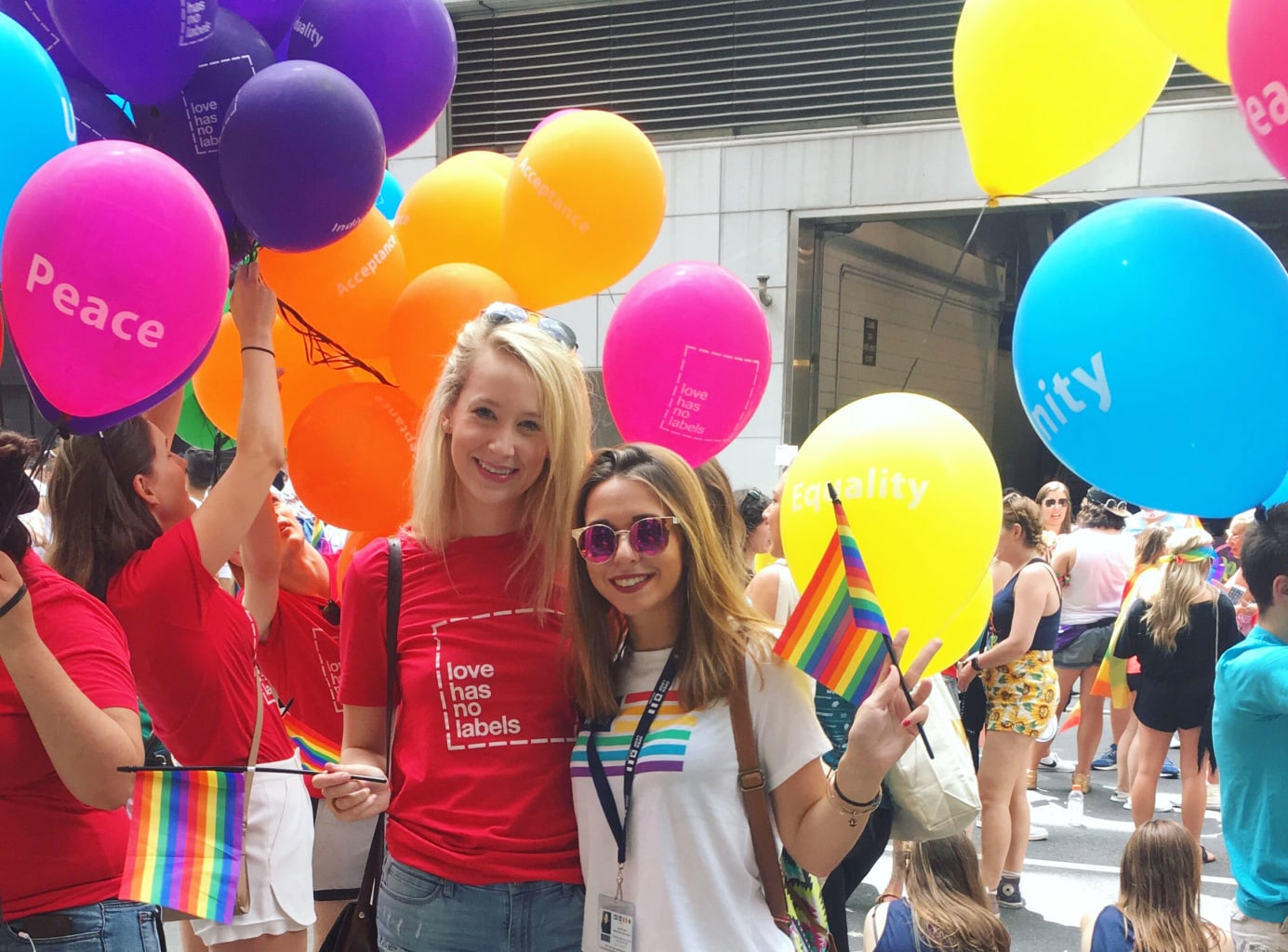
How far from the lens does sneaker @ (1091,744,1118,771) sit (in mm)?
8094

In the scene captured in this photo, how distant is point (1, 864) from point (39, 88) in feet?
4.84

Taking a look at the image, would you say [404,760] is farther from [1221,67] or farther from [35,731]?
[1221,67]

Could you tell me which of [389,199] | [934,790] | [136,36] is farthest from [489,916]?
[389,199]

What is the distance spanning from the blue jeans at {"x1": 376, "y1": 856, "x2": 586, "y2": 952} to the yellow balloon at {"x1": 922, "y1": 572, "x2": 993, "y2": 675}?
3.42 feet

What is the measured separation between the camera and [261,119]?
7.74ft

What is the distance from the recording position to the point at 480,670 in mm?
2008

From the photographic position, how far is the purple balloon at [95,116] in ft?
8.46

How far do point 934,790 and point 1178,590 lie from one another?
3.31 meters

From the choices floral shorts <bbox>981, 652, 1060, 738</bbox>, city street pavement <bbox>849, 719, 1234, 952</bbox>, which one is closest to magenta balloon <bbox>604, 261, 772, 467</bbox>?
city street pavement <bbox>849, 719, 1234, 952</bbox>

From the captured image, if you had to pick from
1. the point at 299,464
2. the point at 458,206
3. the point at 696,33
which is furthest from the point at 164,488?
the point at 696,33

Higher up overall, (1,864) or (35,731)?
(35,731)

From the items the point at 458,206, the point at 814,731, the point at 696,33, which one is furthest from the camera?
the point at 696,33

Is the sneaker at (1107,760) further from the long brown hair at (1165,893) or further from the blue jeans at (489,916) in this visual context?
the blue jeans at (489,916)

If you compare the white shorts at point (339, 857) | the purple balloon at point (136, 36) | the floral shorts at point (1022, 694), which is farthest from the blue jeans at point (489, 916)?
the floral shorts at point (1022, 694)
